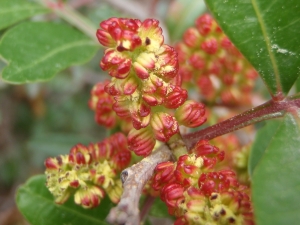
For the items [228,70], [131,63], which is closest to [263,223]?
[131,63]

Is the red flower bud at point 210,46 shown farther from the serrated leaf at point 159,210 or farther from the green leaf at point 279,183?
the green leaf at point 279,183

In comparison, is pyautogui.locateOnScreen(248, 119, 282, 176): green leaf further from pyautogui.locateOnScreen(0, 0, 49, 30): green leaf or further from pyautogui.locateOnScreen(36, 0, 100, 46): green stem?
pyautogui.locateOnScreen(0, 0, 49, 30): green leaf

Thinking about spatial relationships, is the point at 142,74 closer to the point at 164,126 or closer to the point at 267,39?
the point at 164,126

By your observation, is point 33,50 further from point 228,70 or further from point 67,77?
point 67,77

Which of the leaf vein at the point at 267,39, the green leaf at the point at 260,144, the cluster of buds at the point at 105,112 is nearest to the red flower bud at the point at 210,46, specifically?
the green leaf at the point at 260,144

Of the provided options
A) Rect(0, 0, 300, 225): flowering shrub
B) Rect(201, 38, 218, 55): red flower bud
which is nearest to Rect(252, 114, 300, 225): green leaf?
Rect(0, 0, 300, 225): flowering shrub

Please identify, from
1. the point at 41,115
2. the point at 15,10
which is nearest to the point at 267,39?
the point at 15,10
